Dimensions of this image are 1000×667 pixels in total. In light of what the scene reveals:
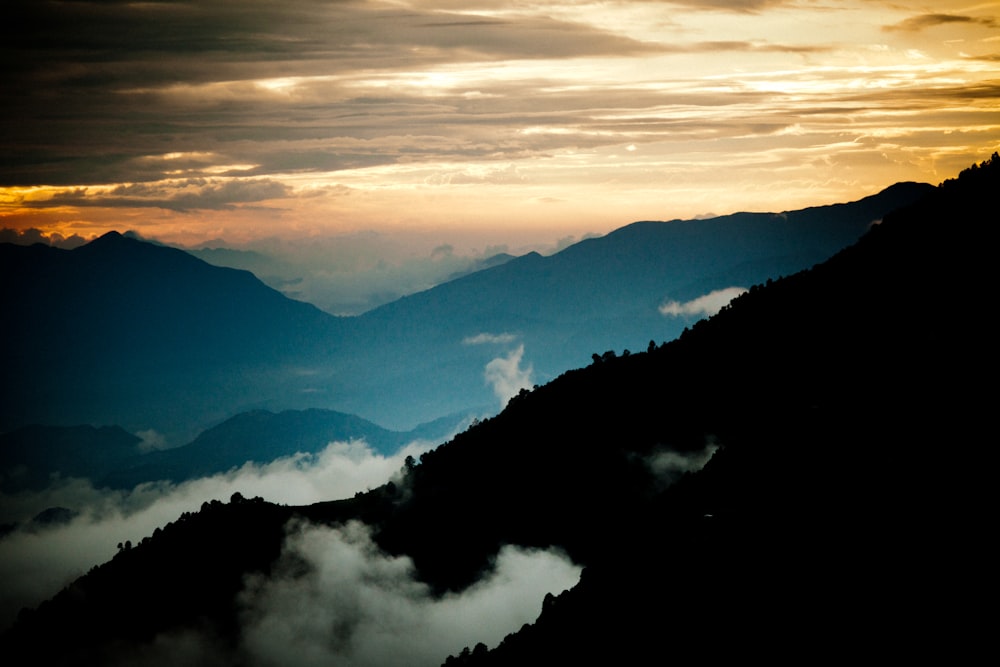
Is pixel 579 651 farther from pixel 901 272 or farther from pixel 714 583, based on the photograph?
pixel 901 272

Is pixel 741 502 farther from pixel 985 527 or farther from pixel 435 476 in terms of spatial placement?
pixel 435 476

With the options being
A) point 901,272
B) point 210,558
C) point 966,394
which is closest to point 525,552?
point 210,558

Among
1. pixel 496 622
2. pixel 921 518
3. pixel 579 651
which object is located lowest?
pixel 496 622

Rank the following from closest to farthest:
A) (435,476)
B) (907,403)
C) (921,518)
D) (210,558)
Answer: (921,518)
(907,403)
(210,558)
(435,476)

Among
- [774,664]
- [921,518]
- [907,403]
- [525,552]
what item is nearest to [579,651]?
[774,664]

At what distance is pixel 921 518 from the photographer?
48875 millimetres

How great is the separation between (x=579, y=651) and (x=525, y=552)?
6923 centimetres

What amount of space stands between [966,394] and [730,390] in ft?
240

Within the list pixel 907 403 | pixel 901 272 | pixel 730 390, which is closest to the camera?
pixel 907 403

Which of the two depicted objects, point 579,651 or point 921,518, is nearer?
point 921,518

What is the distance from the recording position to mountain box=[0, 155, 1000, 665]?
1891 inches

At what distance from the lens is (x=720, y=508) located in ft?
216

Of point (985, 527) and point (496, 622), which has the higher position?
point (985, 527)

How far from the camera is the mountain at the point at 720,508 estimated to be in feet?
158
